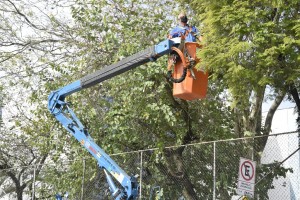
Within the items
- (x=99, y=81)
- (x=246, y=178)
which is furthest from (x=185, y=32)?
(x=246, y=178)

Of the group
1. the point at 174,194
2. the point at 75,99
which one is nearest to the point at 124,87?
the point at 75,99

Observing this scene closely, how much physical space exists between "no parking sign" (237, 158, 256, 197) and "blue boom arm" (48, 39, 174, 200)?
2.30 m

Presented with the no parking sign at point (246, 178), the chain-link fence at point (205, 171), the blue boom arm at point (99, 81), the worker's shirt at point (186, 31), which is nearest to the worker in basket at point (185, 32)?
the worker's shirt at point (186, 31)

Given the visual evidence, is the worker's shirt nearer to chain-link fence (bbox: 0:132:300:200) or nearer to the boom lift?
the boom lift

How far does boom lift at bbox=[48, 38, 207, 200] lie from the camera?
1053 cm

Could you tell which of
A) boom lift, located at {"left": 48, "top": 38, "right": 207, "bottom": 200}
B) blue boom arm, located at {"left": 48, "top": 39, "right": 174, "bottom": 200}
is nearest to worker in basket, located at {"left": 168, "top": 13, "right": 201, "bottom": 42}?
boom lift, located at {"left": 48, "top": 38, "right": 207, "bottom": 200}

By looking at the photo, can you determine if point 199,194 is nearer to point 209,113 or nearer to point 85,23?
point 209,113

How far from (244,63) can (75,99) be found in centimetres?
696

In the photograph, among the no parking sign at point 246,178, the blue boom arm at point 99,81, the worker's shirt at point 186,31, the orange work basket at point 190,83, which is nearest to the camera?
the orange work basket at point 190,83

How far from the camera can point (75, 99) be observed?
57.5ft

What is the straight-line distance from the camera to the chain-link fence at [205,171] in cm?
1477

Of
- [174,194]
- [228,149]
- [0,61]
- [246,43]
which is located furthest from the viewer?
[0,61]

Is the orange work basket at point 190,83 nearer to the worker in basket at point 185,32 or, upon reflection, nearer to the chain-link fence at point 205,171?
the worker in basket at point 185,32

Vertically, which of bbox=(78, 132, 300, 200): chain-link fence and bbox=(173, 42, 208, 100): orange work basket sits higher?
bbox=(173, 42, 208, 100): orange work basket
